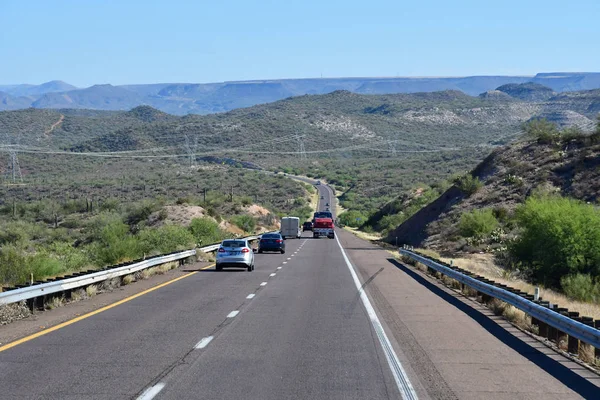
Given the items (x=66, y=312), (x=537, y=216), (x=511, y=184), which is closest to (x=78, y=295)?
(x=66, y=312)

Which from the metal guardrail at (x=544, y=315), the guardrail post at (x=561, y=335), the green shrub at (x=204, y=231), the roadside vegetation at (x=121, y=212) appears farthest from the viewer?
the green shrub at (x=204, y=231)

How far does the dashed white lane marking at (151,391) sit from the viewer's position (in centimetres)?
927

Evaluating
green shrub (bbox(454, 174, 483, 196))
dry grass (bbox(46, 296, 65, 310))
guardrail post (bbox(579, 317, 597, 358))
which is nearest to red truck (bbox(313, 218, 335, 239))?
green shrub (bbox(454, 174, 483, 196))

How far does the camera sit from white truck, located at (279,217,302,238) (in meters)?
71.8

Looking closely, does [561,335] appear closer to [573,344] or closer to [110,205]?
[573,344]

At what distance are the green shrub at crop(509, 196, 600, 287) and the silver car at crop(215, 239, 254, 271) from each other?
11116mm

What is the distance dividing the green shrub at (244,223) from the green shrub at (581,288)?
169 ft

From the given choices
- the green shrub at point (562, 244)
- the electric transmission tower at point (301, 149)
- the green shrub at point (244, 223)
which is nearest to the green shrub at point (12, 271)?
the green shrub at point (562, 244)

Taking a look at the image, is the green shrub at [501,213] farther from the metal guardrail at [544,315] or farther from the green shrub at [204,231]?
the metal guardrail at [544,315]

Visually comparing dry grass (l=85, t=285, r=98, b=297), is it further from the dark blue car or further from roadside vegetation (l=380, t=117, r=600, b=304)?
the dark blue car

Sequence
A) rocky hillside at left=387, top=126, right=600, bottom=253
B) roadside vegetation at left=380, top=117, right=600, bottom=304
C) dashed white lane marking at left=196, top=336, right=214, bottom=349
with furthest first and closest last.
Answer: rocky hillside at left=387, top=126, right=600, bottom=253 → roadside vegetation at left=380, top=117, right=600, bottom=304 → dashed white lane marking at left=196, top=336, right=214, bottom=349

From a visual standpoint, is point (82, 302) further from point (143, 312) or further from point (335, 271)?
point (335, 271)

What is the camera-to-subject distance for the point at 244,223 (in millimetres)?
79750

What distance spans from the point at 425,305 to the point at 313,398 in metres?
10.8
